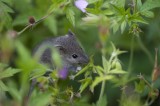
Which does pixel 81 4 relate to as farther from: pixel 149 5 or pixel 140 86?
pixel 140 86

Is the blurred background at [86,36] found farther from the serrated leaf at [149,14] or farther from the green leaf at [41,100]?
the green leaf at [41,100]

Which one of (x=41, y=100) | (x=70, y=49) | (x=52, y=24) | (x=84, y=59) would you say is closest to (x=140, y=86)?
(x=84, y=59)

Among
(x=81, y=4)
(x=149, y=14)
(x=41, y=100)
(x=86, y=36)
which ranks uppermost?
(x=81, y=4)

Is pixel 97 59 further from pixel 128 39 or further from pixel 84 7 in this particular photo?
pixel 84 7

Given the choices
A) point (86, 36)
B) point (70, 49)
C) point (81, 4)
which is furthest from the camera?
point (86, 36)

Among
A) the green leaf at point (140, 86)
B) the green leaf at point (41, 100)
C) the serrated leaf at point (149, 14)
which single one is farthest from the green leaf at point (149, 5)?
the green leaf at point (41, 100)
